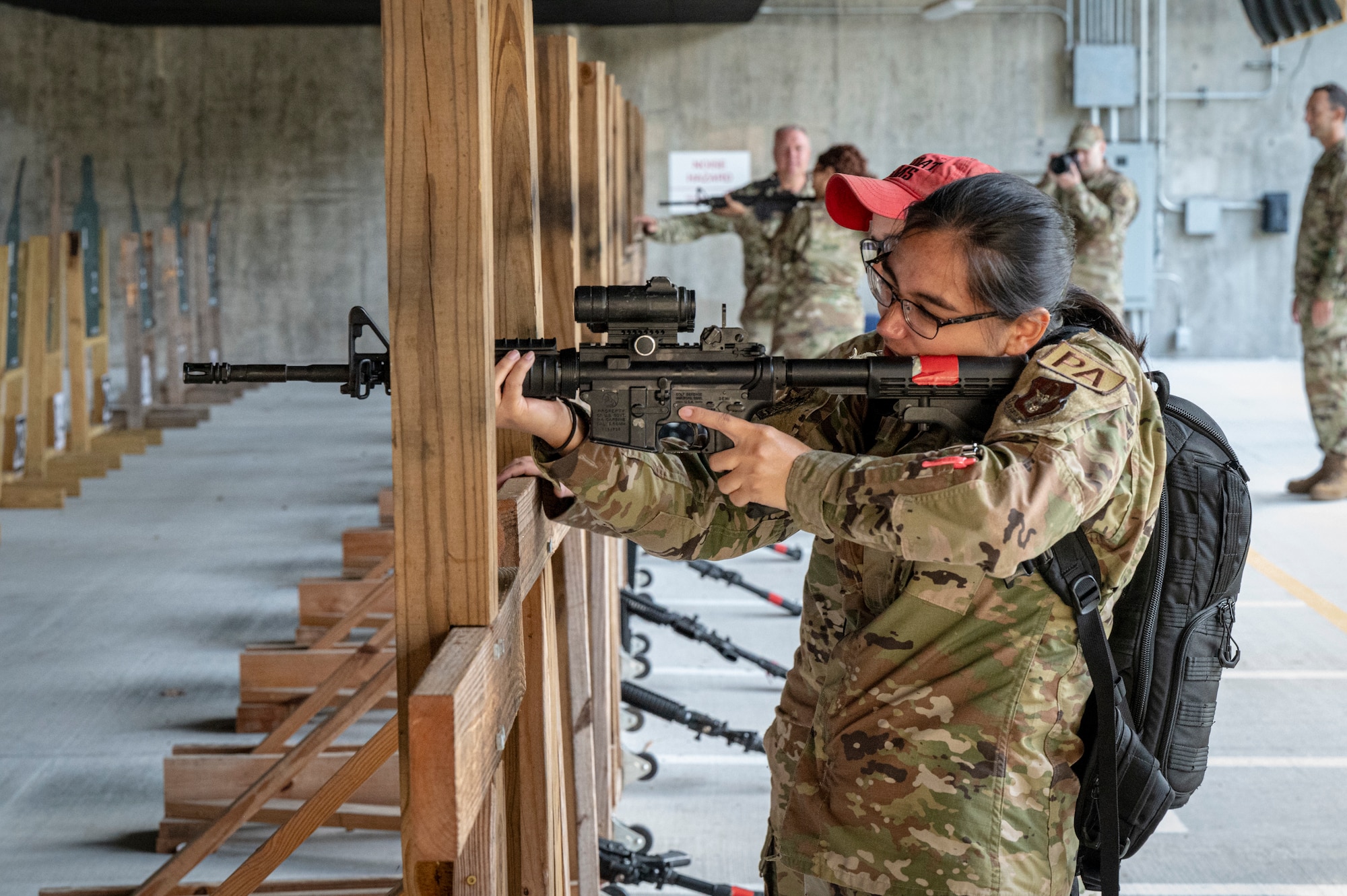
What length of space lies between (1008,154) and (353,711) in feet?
35.5

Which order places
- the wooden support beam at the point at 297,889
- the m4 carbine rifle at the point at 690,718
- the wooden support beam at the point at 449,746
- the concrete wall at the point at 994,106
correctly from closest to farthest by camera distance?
1. the wooden support beam at the point at 449,746
2. the wooden support beam at the point at 297,889
3. the m4 carbine rifle at the point at 690,718
4. the concrete wall at the point at 994,106

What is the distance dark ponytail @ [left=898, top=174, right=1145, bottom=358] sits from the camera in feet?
4.65

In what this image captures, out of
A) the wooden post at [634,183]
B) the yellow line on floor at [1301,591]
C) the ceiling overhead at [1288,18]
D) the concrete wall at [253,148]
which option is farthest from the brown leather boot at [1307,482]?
the concrete wall at [253,148]

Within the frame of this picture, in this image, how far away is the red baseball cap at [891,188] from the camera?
1580 millimetres

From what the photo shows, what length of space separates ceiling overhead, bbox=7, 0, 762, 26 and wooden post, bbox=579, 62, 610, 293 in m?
8.74

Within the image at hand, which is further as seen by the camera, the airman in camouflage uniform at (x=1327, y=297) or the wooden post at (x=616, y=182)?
the airman in camouflage uniform at (x=1327, y=297)

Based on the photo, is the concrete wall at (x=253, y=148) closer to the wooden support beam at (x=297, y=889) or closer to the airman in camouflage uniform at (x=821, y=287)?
the airman in camouflage uniform at (x=821, y=287)

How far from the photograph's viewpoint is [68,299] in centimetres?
696

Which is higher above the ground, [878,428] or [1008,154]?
[1008,154]

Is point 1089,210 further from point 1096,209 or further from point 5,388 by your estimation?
point 5,388

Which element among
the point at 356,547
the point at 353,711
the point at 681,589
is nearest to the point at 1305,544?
the point at 681,589

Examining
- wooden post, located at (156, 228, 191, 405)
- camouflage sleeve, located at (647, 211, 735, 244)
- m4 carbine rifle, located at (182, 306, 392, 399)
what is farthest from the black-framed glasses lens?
wooden post, located at (156, 228, 191, 405)

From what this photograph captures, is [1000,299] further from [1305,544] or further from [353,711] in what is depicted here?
[1305,544]

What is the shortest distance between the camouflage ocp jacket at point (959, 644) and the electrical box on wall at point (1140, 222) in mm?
11012
